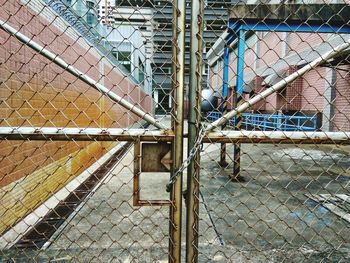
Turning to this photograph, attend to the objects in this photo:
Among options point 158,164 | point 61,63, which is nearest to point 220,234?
point 158,164

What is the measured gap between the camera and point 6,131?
1635 mm

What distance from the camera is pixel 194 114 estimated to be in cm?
175

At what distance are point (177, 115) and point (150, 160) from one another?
32 cm

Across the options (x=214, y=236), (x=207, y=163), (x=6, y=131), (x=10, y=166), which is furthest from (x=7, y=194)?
(x=207, y=163)

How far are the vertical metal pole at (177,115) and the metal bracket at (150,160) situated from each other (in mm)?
49

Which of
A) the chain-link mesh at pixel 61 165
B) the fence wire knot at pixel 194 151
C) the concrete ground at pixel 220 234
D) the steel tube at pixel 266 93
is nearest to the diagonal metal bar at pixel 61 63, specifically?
the chain-link mesh at pixel 61 165

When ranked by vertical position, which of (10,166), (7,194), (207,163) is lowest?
(207,163)

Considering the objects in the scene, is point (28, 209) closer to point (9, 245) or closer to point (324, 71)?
point (9, 245)

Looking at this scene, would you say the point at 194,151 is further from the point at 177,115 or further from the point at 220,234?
the point at 220,234

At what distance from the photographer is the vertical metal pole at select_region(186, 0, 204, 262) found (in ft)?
5.54

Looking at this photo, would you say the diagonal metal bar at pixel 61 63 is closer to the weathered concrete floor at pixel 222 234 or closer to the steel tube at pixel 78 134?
the steel tube at pixel 78 134

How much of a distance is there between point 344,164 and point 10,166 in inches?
278

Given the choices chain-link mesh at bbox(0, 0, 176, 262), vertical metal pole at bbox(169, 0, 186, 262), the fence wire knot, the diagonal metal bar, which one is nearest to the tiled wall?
chain-link mesh at bbox(0, 0, 176, 262)

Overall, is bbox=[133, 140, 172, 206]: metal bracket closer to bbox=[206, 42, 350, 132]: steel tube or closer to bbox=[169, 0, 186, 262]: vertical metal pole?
bbox=[169, 0, 186, 262]: vertical metal pole
